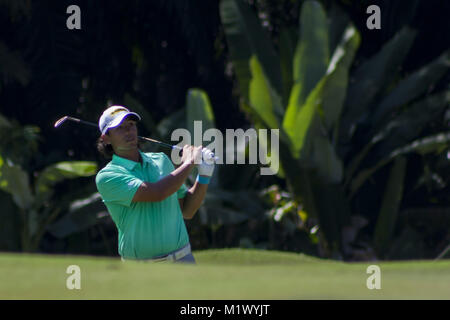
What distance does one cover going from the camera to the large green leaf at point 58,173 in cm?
986

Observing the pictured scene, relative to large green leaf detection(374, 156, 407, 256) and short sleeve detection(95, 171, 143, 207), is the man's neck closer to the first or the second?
short sleeve detection(95, 171, 143, 207)

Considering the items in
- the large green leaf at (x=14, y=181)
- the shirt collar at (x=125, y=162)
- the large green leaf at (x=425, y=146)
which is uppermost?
the large green leaf at (x=425, y=146)

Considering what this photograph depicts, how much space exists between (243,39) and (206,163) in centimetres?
674

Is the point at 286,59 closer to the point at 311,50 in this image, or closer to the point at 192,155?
the point at 311,50

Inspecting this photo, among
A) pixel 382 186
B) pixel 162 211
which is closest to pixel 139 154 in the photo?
pixel 162 211

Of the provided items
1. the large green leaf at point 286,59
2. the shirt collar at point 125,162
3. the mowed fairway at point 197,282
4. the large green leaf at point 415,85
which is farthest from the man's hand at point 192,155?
the large green leaf at point 415,85

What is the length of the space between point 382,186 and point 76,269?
9904mm

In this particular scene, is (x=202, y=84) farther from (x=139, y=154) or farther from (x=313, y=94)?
(x=139, y=154)

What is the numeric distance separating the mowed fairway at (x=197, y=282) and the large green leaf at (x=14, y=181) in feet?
26.8

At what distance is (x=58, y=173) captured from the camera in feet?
33.4

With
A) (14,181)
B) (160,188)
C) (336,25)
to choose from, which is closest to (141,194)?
(160,188)

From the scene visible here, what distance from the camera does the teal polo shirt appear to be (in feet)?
11.7

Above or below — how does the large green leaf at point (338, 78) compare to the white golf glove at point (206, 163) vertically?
above

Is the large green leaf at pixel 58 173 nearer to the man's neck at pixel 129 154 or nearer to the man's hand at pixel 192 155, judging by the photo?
the man's neck at pixel 129 154
